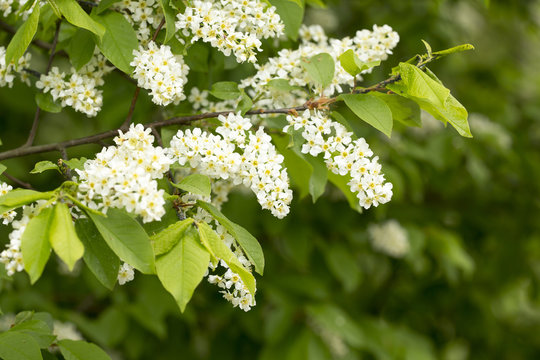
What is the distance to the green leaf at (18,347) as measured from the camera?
157 cm

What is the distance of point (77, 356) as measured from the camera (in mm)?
1773

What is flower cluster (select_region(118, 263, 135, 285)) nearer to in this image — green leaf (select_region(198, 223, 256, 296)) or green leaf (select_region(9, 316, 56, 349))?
green leaf (select_region(198, 223, 256, 296))

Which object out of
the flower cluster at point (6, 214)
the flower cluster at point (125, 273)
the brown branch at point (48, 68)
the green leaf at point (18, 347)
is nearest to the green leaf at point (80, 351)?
the green leaf at point (18, 347)

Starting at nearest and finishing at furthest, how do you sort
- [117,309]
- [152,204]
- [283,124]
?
[152,204] → [283,124] → [117,309]

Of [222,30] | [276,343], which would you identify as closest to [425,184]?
[276,343]

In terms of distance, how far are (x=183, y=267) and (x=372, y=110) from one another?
2.53ft

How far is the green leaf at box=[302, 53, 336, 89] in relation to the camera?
188cm

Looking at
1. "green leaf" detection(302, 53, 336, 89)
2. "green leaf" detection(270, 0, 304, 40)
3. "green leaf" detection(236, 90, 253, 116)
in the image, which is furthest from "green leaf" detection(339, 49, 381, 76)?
"green leaf" detection(270, 0, 304, 40)

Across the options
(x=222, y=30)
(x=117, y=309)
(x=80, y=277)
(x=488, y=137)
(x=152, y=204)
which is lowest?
(x=80, y=277)

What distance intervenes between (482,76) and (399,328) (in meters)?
2.34

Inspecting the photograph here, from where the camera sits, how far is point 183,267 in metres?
1.42

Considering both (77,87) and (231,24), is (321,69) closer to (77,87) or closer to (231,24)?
(231,24)

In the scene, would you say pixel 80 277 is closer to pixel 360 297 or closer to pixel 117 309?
pixel 117 309

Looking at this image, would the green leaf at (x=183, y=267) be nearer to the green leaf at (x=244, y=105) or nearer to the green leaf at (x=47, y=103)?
the green leaf at (x=244, y=105)
